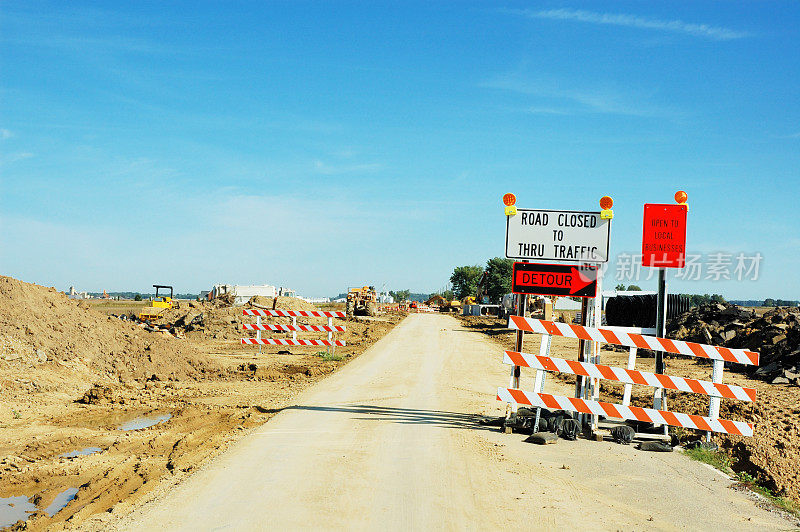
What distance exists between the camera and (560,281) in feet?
34.5

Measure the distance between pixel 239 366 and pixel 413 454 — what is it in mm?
12468

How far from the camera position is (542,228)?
10.9 m

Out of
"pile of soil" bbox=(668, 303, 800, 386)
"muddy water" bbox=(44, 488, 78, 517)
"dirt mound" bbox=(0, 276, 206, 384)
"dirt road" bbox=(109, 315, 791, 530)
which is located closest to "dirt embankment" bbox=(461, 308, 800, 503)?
"pile of soil" bbox=(668, 303, 800, 386)

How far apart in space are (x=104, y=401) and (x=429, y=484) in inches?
366

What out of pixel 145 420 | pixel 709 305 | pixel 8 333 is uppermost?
pixel 709 305

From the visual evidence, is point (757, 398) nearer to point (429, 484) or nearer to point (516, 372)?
point (516, 372)

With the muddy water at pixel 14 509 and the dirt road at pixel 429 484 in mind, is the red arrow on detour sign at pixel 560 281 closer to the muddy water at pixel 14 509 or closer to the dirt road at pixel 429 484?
the dirt road at pixel 429 484

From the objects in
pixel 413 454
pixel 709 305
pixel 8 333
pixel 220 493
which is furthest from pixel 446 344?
pixel 220 493

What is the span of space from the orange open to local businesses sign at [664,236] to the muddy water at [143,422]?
31.3 ft

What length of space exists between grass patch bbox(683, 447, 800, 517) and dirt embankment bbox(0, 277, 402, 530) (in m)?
6.98

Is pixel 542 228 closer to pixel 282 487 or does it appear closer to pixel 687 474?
A: pixel 687 474

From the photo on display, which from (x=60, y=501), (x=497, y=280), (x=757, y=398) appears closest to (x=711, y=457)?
(x=757, y=398)

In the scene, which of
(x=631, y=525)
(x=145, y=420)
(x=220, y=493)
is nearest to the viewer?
(x=631, y=525)

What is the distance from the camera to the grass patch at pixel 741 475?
673cm
